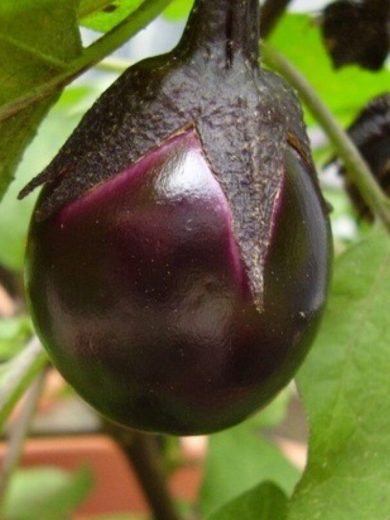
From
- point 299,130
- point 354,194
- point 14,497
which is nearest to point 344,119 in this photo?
point 354,194

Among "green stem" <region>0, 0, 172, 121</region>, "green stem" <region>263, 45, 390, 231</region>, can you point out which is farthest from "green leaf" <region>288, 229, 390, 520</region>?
"green stem" <region>0, 0, 172, 121</region>

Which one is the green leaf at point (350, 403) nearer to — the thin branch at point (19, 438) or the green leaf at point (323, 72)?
the green leaf at point (323, 72)

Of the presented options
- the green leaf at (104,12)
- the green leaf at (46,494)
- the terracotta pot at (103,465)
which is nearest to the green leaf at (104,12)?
the green leaf at (104,12)

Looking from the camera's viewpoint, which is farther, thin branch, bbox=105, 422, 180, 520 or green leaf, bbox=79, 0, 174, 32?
thin branch, bbox=105, 422, 180, 520

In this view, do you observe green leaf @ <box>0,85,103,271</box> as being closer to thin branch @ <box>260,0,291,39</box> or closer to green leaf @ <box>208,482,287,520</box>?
thin branch @ <box>260,0,291,39</box>

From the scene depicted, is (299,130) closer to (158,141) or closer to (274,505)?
(158,141)

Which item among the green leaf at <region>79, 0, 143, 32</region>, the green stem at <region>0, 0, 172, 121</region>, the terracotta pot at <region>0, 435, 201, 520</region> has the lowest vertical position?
the terracotta pot at <region>0, 435, 201, 520</region>
